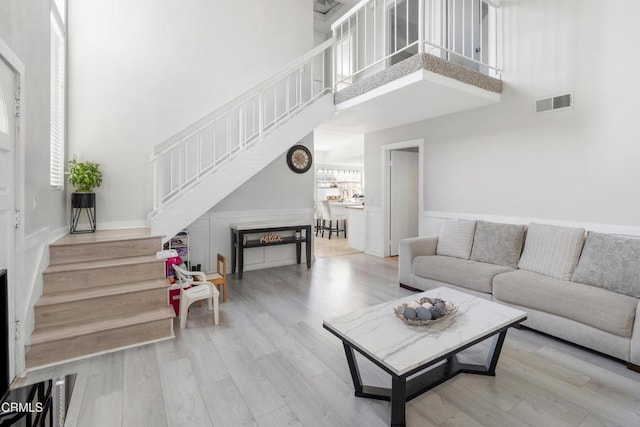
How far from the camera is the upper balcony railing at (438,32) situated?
12.1 feet

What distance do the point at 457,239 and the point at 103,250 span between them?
12.4 feet

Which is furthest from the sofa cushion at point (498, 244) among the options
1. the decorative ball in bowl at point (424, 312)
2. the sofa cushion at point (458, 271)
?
the decorative ball in bowl at point (424, 312)

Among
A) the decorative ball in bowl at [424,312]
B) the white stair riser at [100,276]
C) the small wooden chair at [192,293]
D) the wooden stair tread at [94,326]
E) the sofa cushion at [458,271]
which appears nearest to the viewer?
the decorative ball in bowl at [424,312]

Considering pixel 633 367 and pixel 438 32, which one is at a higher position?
pixel 438 32

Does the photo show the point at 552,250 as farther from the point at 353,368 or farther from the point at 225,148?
the point at 225,148

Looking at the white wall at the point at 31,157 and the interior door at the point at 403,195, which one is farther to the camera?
the interior door at the point at 403,195

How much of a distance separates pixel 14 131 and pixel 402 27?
6063 millimetres

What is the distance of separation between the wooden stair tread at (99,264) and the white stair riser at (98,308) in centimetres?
29

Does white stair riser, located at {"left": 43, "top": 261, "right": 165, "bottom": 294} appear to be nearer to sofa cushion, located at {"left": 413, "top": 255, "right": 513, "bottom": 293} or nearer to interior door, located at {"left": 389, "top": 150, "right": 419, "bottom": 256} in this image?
sofa cushion, located at {"left": 413, "top": 255, "right": 513, "bottom": 293}

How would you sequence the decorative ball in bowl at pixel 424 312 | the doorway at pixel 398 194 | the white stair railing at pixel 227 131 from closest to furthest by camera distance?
1. the decorative ball in bowl at pixel 424 312
2. the white stair railing at pixel 227 131
3. the doorway at pixel 398 194

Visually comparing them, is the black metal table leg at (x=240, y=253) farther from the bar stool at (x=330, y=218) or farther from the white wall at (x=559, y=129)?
the bar stool at (x=330, y=218)

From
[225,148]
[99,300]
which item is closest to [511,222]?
[225,148]

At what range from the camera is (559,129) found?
3.43m

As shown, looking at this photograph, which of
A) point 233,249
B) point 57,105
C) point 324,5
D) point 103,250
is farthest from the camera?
point 324,5
